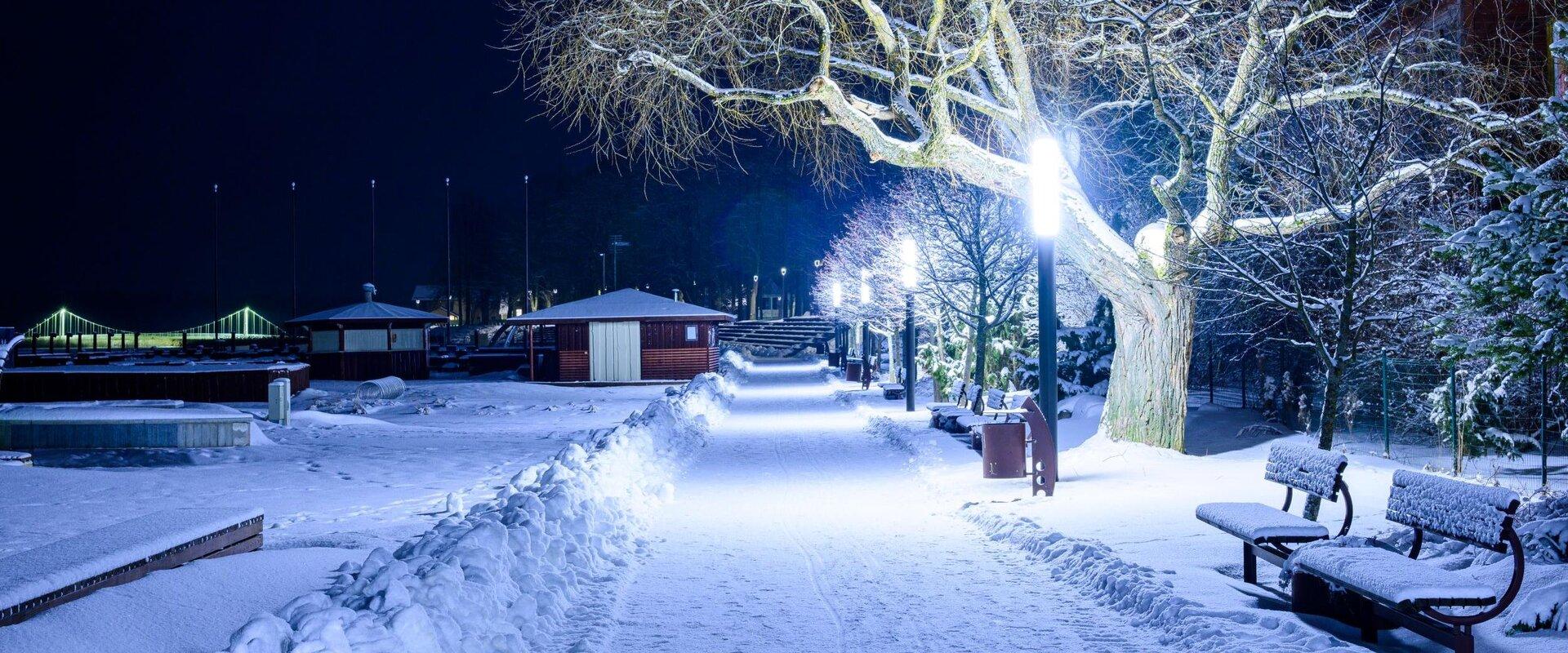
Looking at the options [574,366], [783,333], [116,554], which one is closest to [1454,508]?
[116,554]

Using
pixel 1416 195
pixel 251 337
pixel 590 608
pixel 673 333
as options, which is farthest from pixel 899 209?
pixel 251 337

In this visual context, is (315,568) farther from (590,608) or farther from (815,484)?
(815,484)

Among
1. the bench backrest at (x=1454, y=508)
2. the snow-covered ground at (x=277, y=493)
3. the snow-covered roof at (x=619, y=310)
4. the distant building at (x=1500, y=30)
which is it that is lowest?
the snow-covered ground at (x=277, y=493)

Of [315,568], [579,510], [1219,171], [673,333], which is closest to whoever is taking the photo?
[315,568]

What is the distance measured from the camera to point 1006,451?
12312 millimetres

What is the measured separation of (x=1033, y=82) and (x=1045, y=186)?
183 inches

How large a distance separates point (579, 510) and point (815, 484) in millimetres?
4472

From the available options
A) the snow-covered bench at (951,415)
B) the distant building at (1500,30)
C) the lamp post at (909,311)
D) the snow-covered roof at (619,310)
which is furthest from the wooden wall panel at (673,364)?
the distant building at (1500,30)

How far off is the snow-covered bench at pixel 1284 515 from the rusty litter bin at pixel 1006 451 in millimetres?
4137

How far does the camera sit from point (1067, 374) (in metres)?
29.0

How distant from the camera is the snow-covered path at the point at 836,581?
244 inches

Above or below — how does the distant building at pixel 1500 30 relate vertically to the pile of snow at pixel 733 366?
above

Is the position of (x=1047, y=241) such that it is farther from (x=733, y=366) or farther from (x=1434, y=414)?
(x=733, y=366)

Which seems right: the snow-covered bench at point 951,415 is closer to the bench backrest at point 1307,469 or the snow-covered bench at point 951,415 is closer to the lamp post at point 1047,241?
the lamp post at point 1047,241
